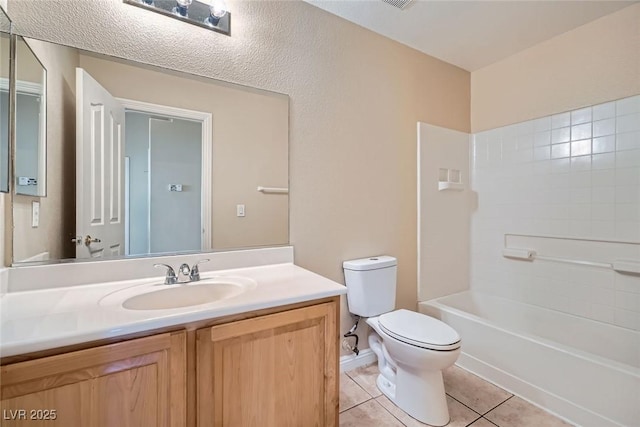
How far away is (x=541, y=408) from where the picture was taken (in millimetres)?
1582

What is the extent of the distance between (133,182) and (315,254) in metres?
1.06

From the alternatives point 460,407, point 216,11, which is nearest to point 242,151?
point 216,11

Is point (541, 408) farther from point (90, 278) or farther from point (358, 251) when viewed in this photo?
point (90, 278)

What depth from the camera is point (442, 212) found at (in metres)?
2.43

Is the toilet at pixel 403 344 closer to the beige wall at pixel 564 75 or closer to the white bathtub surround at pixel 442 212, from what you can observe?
the white bathtub surround at pixel 442 212

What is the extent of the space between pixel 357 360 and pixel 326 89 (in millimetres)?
1867

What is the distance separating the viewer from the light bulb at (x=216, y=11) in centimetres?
140

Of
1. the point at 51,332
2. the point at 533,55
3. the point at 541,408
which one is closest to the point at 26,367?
the point at 51,332

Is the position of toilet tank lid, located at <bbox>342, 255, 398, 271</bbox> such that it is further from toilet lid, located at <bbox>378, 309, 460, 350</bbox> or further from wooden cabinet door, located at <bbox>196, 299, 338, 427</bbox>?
wooden cabinet door, located at <bbox>196, 299, 338, 427</bbox>

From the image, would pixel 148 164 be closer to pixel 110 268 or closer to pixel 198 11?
pixel 110 268

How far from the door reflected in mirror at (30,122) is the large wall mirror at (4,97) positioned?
0.09 ft

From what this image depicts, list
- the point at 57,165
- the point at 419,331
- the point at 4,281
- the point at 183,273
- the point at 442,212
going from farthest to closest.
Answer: the point at 442,212
the point at 419,331
the point at 183,273
the point at 57,165
the point at 4,281

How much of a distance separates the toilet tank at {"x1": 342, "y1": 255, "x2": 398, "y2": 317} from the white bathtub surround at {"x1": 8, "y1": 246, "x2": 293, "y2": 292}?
590 mm

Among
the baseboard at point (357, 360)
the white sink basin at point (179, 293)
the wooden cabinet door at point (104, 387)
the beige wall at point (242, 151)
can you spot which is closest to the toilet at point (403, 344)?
the baseboard at point (357, 360)
